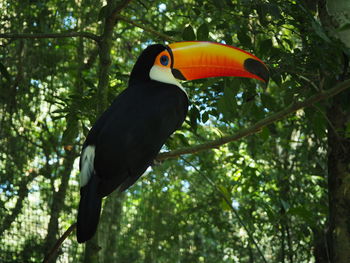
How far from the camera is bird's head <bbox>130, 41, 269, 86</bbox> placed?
2.63 metres

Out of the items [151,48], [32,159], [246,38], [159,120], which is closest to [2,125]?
[32,159]

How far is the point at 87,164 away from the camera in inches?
88.1

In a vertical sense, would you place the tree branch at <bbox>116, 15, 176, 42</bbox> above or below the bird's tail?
above

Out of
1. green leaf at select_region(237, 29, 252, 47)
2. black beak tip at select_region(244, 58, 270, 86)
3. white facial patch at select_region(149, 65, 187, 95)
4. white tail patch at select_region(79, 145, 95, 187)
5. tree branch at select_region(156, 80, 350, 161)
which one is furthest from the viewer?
white facial patch at select_region(149, 65, 187, 95)

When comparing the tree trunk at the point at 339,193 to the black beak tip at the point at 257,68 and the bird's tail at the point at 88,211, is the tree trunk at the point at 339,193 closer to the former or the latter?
the black beak tip at the point at 257,68

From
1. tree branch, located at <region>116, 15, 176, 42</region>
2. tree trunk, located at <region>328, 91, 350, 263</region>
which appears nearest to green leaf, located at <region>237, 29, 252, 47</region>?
tree branch, located at <region>116, 15, 176, 42</region>

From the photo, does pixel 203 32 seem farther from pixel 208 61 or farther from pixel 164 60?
pixel 164 60

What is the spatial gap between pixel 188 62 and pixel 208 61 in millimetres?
146

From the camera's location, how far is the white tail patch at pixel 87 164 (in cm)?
219

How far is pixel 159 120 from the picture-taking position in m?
2.41

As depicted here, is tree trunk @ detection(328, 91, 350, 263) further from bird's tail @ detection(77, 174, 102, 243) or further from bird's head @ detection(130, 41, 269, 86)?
bird's tail @ detection(77, 174, 102, 243)

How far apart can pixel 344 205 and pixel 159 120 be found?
1.37m

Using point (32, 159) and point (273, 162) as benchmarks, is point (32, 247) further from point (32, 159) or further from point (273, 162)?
point (273, 162)

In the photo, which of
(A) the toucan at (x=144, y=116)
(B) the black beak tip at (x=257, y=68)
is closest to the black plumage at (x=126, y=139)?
(A) the toucan at (x=144, y=116)
